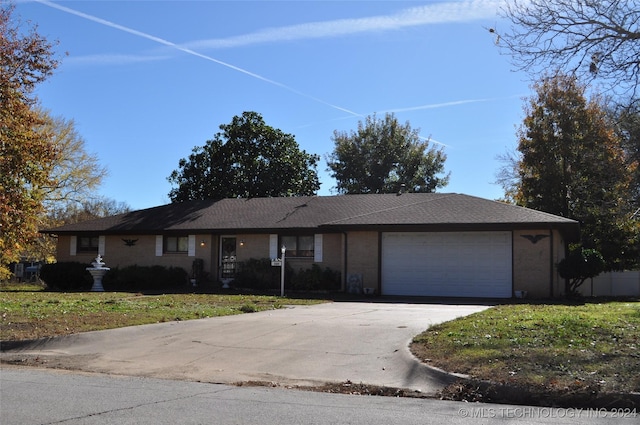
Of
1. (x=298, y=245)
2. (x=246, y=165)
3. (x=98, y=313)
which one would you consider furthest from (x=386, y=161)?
(x=98, y=313)

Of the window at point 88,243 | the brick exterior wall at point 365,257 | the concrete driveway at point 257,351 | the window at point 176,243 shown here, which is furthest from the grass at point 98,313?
the window at point 88,243

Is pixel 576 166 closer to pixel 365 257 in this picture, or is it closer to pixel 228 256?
pixel 365 257

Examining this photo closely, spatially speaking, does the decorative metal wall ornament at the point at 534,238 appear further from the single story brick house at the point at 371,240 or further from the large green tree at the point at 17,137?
the large green tree at the point at 17,137

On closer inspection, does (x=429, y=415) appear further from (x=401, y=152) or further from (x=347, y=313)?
(x=401, y=152)

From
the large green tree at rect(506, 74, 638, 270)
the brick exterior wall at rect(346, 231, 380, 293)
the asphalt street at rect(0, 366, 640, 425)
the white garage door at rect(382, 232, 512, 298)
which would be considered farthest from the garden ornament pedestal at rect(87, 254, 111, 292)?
the large green tree at rect(506, 74, 638, 270)

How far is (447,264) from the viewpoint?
75.4ft

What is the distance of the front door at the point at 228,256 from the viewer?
27.9m

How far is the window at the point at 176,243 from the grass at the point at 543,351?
1925 cm

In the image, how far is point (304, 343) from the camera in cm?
1101

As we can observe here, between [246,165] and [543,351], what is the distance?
3516 centimetres

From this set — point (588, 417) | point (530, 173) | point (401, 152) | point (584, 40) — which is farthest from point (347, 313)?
point (401, 152)

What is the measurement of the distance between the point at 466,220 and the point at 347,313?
8620 mm

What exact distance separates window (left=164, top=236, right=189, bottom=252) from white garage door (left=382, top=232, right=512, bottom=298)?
10.5 metres

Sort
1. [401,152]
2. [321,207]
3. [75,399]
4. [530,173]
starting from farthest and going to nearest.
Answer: [401,152], [530,173], [321,207], [75,399]
